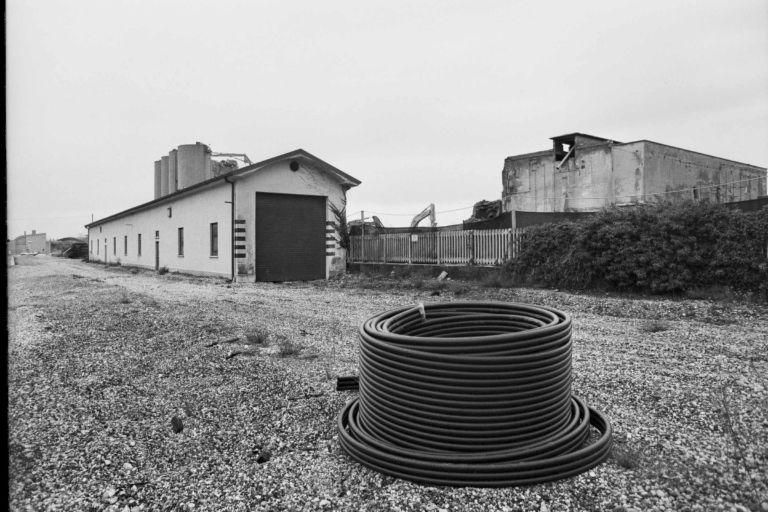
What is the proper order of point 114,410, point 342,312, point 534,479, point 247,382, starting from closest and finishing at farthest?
point 534,479
point 114,410
point 247,382
point 342,312

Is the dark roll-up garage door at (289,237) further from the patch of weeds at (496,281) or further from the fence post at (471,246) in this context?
the patch of weeds at (496,281)

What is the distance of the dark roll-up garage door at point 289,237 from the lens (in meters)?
17.8

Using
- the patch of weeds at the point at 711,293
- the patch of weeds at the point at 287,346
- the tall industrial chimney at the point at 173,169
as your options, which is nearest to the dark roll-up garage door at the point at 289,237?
the patch of weeds at the point at 287,346

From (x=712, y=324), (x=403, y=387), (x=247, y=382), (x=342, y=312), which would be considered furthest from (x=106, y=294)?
(x=712, y=324)

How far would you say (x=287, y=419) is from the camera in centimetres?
371

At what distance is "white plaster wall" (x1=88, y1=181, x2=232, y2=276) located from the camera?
18.4 meters

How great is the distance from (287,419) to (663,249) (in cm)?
856

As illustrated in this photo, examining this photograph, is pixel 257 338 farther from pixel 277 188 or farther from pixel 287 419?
pixel 277 188

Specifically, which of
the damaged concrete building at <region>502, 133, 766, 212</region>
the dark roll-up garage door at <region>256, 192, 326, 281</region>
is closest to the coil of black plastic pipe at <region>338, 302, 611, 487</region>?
the dark roll-up garage door at <region>256, 192, 326, 281</region>

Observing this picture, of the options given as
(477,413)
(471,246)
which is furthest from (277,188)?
(477,413)

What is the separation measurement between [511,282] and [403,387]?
9.97 metres

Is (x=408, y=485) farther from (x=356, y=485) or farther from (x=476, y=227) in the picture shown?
(x=476, y=227)

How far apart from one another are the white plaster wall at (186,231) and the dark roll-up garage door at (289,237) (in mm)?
1215

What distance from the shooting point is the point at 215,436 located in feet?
11.3
